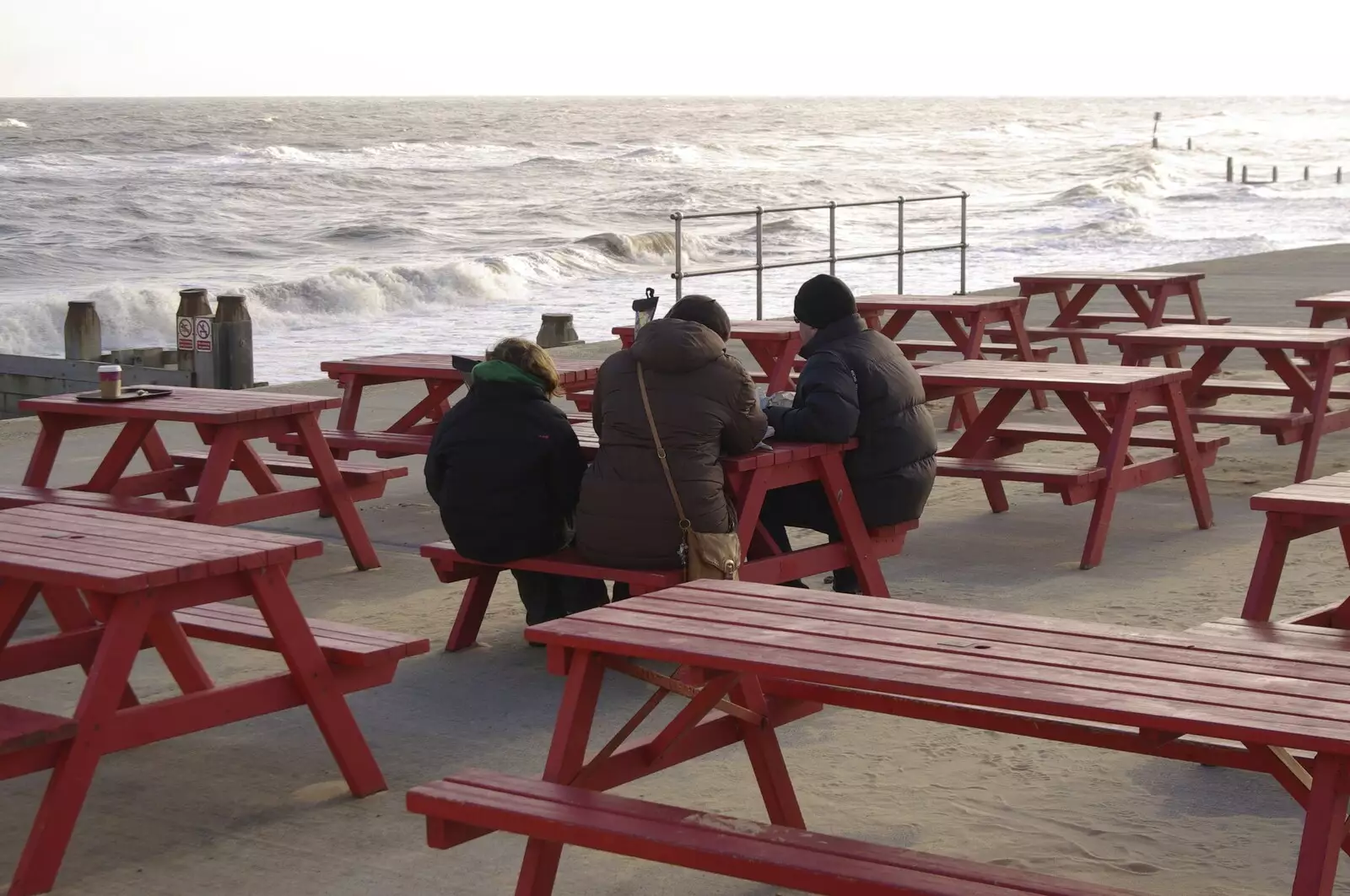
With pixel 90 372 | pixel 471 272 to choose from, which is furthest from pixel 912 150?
pixel 90 372

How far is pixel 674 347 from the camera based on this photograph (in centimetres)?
491

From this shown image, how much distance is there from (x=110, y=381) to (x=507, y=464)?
220cm

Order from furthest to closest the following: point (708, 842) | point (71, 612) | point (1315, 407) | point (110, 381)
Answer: point (1315, 407), point (110, 381), point (71, 612), point (708, 842)

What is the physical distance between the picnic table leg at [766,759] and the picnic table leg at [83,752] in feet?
4.29

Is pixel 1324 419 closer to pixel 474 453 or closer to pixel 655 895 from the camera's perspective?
pixel 474 453

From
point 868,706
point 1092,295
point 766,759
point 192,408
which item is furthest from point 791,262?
point 868,706

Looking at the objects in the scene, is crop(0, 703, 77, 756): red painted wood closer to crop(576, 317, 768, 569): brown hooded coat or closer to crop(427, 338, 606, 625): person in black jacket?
crop(427, 338, 606, 625): person in black jacket

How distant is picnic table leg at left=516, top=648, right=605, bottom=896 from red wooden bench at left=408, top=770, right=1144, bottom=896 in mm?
81

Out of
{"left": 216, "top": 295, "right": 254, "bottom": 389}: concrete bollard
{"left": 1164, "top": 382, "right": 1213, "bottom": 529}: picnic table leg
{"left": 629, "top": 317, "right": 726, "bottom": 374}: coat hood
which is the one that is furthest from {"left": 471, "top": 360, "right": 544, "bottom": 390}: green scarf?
{"left": 216, "top": 295, "right": 254, "bottom": 389}: concrete bollard

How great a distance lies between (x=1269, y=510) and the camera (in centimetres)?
433

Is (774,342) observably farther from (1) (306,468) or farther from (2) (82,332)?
(2) (82,332)

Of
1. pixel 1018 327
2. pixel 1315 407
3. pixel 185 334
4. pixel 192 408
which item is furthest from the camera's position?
pixel 185 334

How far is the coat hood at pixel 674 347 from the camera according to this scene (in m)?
4.91

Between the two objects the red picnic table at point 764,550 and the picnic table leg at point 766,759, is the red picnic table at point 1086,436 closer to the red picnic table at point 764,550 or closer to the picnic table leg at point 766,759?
the red picnic table at point 764,550
